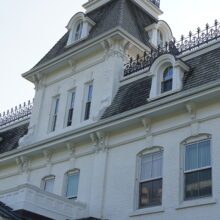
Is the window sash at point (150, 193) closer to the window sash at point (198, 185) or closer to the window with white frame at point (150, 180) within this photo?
the window with white frame at point (150, 180)

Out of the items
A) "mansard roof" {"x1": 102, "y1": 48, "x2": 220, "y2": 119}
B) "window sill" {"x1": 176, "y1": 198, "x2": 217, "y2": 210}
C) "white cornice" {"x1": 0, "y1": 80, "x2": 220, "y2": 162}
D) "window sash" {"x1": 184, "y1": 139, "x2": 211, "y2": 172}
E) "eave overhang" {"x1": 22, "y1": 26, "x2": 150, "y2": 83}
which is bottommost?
"window sill" {"x1": 176, "y1": 198, "x2": 217, "y2": 210}

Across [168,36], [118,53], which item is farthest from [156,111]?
[168,36]

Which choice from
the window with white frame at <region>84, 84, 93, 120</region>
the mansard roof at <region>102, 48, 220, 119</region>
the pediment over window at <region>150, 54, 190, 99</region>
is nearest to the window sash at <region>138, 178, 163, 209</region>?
the mansard roof at <region>102, 48, 220, 119</region>

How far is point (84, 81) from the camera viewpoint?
2241 centimetres

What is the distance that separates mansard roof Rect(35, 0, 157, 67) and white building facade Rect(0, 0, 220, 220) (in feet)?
0.25

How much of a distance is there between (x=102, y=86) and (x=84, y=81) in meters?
1.27

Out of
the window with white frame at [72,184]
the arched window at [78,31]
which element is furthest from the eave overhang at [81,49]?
the window with white frame at [72,184]

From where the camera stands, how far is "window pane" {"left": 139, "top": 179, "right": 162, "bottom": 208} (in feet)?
55.7

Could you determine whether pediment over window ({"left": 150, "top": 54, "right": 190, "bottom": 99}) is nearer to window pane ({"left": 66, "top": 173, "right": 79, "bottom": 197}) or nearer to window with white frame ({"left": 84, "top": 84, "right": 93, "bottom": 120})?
window with white frame ({"left": 84, "top": 84, "right": 93, "bottom": 120})

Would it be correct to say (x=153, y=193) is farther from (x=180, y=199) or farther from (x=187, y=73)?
(x=187, y=73)

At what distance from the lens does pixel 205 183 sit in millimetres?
15898

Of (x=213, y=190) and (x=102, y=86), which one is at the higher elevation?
(x=102, y=86)

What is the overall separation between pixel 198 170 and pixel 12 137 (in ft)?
40.3

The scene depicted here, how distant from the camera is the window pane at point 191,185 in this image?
52.7 ft
